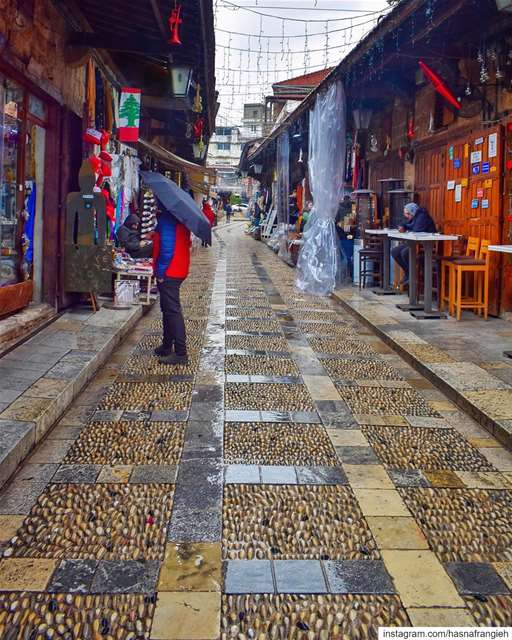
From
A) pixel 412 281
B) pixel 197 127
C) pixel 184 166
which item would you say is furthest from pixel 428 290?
pixel 197 127

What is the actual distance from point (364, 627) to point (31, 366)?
170 inches

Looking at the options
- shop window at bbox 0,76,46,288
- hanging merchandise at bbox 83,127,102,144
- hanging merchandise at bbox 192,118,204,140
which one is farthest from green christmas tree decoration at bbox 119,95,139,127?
hanging merchandise at bbox 192,118,204,140

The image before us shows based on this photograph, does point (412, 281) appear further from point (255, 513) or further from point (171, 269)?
point (255, 513)

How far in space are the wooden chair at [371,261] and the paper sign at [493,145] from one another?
4.02 m

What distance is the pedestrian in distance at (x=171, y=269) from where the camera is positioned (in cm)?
662

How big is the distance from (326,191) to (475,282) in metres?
3.97

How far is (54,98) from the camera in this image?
783 cm

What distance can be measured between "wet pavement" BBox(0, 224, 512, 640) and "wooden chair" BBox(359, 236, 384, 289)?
260 inches

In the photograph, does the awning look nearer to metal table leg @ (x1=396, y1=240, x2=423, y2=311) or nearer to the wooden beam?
the wooden beam

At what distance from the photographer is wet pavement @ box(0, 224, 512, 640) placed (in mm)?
2705

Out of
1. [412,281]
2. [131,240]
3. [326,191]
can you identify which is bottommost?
[412,281]

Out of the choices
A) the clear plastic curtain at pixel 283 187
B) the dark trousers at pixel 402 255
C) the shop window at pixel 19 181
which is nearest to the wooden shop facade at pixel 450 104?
the dark trousers at pixel 402 255

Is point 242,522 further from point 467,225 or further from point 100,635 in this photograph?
point 467,225

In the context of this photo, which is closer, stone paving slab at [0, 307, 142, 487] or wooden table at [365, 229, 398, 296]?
stone paving slab at [0, 307, 142, 487]
